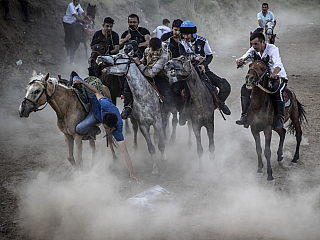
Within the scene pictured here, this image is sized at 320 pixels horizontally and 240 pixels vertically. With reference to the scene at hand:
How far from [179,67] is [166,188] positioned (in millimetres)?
2161

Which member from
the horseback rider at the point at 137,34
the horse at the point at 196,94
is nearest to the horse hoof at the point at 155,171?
the horse at the point at 196,94

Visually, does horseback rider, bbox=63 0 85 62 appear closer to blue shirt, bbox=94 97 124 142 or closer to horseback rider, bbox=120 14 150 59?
horseback rider, bbox=120 14 150 59

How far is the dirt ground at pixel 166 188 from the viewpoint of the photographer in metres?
4.57

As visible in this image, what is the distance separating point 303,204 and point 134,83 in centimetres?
349

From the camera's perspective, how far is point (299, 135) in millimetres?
6855

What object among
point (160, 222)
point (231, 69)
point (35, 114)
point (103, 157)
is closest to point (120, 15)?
point (231, 69)

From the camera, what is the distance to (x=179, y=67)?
5766mm

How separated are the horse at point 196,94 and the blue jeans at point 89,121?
1454 millimetres

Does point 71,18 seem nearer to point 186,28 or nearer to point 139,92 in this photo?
point 186,28

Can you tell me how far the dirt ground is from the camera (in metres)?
4.57

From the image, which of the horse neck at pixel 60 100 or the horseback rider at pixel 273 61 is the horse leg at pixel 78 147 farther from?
the horseback rider at pixel 273 61

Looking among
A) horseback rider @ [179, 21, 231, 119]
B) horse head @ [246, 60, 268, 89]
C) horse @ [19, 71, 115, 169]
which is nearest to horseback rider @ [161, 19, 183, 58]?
horseback rider @ [179, 21, 231, 119]

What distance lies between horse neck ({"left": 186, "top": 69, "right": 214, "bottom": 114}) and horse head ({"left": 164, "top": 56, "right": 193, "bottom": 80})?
18 centimetres

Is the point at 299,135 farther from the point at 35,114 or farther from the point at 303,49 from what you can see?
the point at 303,49
